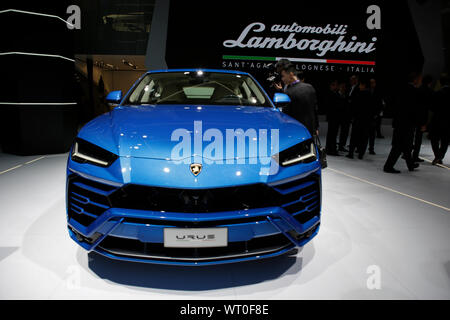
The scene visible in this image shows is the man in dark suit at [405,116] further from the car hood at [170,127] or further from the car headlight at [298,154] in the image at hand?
the car headlight at [298,154]

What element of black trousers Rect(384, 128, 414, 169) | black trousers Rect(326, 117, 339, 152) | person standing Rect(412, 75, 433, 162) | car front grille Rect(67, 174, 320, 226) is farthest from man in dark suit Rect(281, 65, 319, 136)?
black trousers Rect(326, 117, 339, 152)

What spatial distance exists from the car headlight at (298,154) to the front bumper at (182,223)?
0.30ft

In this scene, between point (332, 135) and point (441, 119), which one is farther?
point (332, 135)

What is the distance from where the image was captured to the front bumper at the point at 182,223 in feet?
4.94

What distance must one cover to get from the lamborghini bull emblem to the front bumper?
0.58 ft

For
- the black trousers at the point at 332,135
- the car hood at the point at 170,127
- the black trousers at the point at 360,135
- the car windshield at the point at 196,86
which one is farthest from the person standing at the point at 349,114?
the car hood at the point at 170,127

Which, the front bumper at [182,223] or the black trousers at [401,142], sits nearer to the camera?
the front bumper at [182,223]

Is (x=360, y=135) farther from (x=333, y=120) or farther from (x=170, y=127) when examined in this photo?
(x=170, y=127)

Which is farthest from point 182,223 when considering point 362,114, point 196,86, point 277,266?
point 362,114

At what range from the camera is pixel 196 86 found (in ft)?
9.69

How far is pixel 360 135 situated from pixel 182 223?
211 inches

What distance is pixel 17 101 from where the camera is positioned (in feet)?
17.4

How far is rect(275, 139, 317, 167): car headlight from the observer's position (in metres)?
1.69
